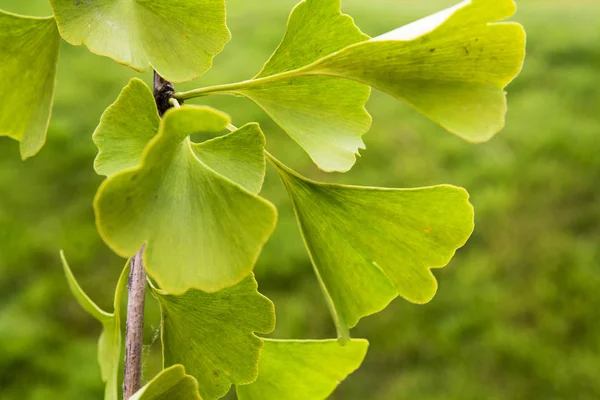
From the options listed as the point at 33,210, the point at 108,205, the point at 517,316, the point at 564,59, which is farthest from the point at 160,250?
the point at 564,59

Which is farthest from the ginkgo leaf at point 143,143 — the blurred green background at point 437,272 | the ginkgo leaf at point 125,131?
the blurred green background at point 437,272

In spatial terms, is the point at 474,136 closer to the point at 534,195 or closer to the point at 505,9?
the point at 505,9

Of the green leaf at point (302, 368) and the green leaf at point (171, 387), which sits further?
the green leaf at point (302, 368)

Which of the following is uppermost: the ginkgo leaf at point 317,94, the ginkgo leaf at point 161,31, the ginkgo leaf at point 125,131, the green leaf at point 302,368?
the ginkgo leaf at point 161,31

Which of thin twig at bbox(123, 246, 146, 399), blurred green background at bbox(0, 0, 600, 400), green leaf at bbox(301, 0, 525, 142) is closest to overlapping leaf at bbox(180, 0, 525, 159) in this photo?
green leaf at bbox(301, 0, 525, 142)

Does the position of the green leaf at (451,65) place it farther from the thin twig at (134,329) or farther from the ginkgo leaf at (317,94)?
the thin twig at (134,329)

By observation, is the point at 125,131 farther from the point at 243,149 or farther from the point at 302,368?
the point at 302,368
